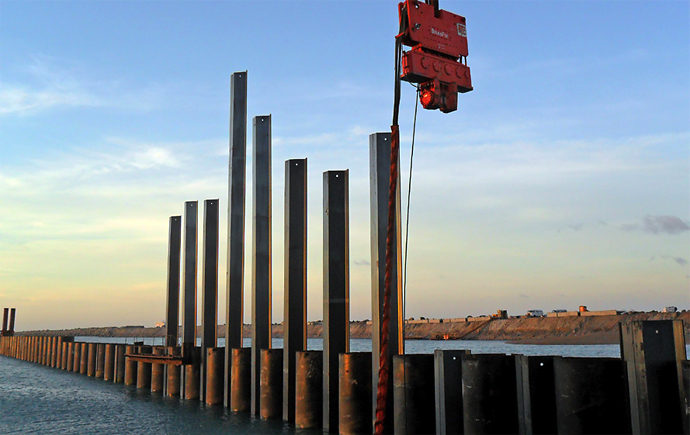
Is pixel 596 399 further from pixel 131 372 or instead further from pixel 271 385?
pixel 131 372

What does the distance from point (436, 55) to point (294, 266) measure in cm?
737

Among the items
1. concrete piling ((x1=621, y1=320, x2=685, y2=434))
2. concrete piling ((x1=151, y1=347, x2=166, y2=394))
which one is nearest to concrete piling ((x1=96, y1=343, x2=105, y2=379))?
concrete piling ((x1=151, y1=347, x2=166, y2=394))

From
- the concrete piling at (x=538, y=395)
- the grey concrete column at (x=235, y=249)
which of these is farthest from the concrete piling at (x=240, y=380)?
the concrete piling at (x=538, y=395)

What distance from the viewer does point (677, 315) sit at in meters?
125

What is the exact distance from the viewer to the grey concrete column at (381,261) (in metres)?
13.9

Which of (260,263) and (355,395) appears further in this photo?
(260,263)

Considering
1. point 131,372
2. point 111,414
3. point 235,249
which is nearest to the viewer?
point 235,249

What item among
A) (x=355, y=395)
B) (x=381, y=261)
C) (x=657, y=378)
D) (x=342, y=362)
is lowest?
(x=355, y=395)

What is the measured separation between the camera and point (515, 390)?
36.1 feet

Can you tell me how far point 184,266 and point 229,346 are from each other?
634 cm

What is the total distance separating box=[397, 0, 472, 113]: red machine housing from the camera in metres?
13.0

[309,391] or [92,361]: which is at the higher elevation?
[309,391]

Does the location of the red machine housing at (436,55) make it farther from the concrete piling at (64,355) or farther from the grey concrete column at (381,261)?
the concrete piling at (64,355)

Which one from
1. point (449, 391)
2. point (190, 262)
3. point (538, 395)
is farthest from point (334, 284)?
point (190, 262)
